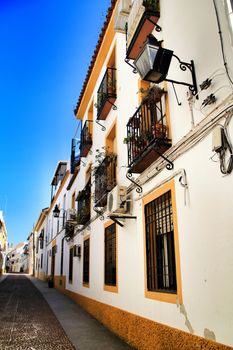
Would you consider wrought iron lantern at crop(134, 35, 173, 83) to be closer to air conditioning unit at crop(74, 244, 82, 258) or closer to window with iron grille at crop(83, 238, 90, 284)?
window with iron grille at crop(83, 238, 90, 284)

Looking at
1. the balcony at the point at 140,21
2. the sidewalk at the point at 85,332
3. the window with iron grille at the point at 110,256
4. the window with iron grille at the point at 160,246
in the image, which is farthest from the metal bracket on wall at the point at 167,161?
the sidewalk at the point at 85,332

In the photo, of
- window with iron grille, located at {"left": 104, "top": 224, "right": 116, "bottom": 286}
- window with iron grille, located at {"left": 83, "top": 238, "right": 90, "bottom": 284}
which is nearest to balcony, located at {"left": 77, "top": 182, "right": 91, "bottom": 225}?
window with iron grille, located at {"left": 83, "top": 238, "right": 90, "bottom": 284}

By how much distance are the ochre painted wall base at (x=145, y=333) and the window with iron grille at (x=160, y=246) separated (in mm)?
604

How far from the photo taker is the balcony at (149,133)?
518 centimetres

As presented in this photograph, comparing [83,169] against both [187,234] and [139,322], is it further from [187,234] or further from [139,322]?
[187,234]

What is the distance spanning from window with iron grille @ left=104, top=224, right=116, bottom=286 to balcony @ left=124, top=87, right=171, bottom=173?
2663mm

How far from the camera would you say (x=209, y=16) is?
167 inches

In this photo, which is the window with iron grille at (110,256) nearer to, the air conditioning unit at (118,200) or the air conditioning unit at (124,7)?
the air conditioning unit at (118,200)

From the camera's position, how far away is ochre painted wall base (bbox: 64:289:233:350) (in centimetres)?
394

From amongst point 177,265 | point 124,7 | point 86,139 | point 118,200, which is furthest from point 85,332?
point 124,7

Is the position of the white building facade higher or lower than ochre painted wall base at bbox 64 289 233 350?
higher

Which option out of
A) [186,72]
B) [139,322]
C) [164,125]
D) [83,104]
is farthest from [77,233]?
[186,72]

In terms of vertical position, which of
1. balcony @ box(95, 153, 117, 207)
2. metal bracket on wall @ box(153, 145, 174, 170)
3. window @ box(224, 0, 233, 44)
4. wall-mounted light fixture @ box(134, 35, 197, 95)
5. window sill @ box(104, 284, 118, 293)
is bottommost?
window sill @ box(104, 284, 118, 293)

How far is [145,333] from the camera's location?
543 cm
